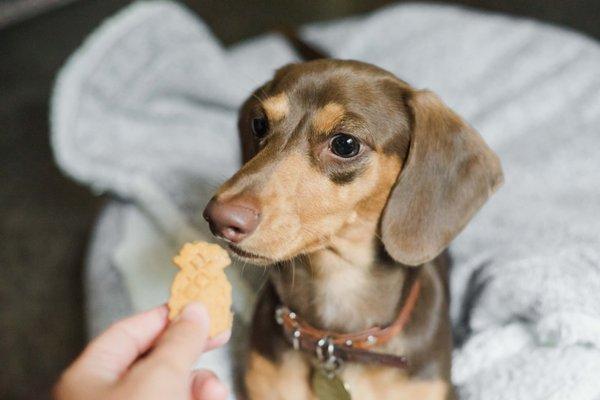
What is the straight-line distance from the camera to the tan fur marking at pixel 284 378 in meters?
1.65

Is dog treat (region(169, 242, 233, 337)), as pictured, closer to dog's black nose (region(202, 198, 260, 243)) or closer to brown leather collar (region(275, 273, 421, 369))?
dog's black nose (region(202, 198, 260, 243))

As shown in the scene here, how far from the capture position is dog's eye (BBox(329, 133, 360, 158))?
4.86 feet

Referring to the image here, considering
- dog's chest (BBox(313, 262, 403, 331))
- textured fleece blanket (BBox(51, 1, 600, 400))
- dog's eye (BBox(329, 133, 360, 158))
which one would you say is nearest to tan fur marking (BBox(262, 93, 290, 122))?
dog's eye (BBox(329, 133, 360, 158))

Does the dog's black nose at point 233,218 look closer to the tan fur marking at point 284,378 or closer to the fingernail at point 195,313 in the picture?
the fingernail at point 195,313

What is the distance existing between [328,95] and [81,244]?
6.35 feet

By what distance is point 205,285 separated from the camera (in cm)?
131

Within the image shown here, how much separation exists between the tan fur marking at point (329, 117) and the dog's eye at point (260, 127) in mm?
147

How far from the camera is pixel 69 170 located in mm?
2463

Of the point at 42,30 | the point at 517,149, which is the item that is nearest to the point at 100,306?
the point at 517,149

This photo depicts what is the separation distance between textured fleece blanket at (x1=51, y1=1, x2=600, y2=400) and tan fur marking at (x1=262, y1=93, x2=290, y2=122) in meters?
0.70

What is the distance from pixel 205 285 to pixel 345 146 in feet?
1.35

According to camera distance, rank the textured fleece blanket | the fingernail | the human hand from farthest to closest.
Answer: the textured fleece blanket → the fingernail → the human hand

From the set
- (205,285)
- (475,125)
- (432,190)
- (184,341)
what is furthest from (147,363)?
(475,125)

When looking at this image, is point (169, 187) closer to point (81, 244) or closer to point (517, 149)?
point (81, 244)
